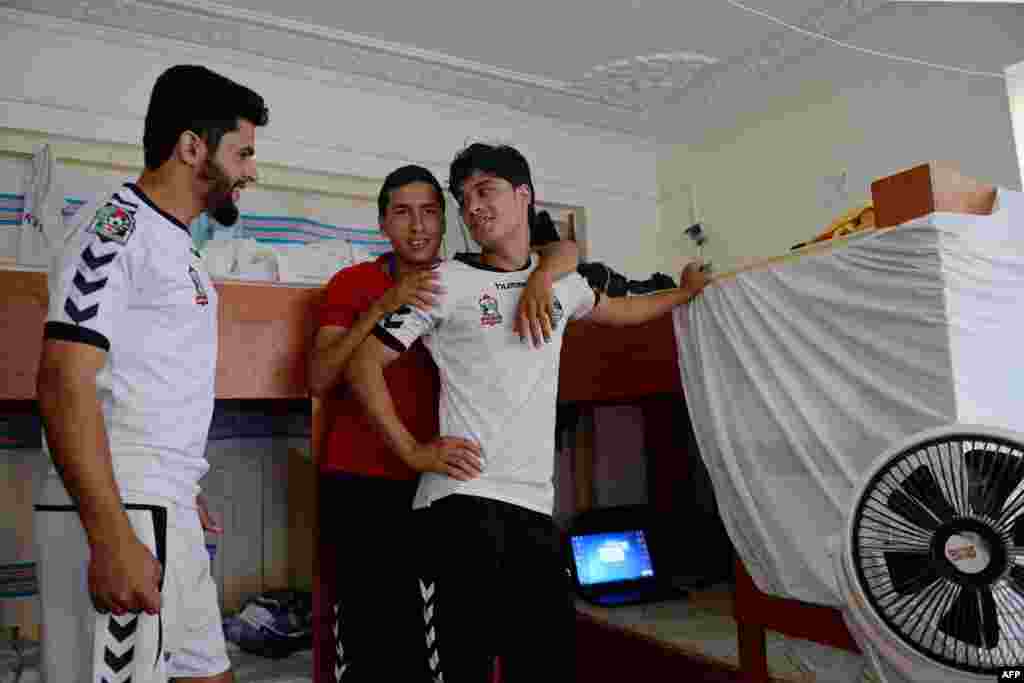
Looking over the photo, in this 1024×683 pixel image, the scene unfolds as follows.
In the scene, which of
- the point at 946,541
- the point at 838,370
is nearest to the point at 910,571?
the point at 946,541

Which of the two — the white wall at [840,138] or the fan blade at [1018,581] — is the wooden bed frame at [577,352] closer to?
the fan blade at [1018,581]

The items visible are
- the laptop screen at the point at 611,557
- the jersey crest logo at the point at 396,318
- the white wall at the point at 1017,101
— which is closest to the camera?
the jersey crest logo at the point at 396,318

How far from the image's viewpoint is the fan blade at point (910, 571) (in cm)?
111

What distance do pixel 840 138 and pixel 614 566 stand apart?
2118 mm

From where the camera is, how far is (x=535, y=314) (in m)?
1.44

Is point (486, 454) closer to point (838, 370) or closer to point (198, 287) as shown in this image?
point (198, 287)

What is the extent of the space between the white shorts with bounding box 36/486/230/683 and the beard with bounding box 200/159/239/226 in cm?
47

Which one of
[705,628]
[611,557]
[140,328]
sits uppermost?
[140,328]

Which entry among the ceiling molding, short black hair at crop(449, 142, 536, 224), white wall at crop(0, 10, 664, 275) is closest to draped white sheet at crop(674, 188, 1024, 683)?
short black hair at crop(449, 142, 536, 224)

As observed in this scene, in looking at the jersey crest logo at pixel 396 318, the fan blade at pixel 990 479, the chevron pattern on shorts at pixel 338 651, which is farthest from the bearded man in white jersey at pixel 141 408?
the fan blade at pixel 990 479

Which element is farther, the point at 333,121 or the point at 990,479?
the point at 333,121

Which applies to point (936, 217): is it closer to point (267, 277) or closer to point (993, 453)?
point (993, 453)

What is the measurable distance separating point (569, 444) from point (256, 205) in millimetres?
1834

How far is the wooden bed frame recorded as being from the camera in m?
1.37
